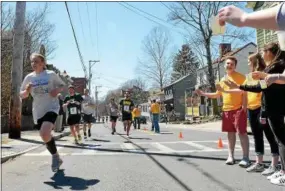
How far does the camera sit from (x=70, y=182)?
5586 mm

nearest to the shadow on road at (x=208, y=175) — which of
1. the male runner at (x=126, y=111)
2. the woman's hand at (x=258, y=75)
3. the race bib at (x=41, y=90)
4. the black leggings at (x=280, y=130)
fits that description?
the black leggings at (x=280, y=130)

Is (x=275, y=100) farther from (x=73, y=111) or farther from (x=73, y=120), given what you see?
(x=73, y=111)

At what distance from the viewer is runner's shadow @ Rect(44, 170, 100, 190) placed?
5.29 m

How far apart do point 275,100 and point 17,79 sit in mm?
9415

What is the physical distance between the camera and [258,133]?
629 cm

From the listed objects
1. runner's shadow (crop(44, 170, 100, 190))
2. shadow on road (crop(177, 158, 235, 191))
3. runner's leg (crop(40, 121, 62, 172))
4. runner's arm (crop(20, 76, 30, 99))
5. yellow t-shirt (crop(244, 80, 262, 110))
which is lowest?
runner's shadow (crop(44, 170, 100, 190))

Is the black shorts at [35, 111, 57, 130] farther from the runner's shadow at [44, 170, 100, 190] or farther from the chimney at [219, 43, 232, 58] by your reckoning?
the chimney at [219, 43, 232, 58]

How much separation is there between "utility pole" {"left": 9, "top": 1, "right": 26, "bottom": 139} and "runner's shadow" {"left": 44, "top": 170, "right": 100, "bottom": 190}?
7082 millimetres

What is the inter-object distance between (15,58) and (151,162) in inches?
290

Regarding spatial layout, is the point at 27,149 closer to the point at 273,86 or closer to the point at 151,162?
the point at 151,162

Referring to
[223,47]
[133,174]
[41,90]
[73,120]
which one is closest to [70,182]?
[133,174]

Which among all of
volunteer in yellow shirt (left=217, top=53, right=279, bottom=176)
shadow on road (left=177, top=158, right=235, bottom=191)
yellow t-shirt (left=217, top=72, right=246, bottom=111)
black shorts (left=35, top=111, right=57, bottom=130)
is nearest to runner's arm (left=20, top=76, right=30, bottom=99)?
black shorts (left=35, top=111, right=57, bottom=130)

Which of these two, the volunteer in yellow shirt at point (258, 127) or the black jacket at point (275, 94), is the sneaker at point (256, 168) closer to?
the volunteer in yellow shirt at point (258, 127)

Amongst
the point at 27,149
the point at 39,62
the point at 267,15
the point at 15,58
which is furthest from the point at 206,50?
the point at 267,15
